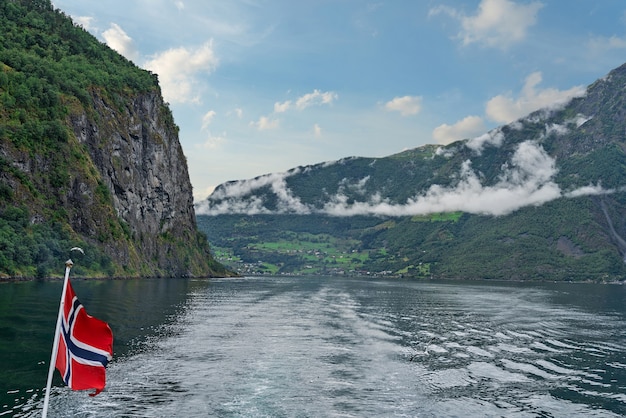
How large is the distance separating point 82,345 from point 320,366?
28.8m

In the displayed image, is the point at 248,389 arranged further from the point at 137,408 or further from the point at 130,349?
the point at 130,349

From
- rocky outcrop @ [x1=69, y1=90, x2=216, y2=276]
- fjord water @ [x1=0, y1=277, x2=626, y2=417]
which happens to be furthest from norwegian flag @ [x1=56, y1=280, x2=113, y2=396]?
rocky outcrop @ [x1=69, y1=90, x2=216, y2=276]

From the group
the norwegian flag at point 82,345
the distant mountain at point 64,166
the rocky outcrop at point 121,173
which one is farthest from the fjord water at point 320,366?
the rocky outcrop at point 121,173

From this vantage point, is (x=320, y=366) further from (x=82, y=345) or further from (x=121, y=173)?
(x=121, y=173)

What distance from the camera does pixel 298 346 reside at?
5231cm

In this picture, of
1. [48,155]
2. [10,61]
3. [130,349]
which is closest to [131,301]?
[130,349]

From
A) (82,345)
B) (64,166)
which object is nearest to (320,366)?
(82,345)

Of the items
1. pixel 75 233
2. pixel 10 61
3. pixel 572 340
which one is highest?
pixel 10 61

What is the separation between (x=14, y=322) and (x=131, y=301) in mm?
32270

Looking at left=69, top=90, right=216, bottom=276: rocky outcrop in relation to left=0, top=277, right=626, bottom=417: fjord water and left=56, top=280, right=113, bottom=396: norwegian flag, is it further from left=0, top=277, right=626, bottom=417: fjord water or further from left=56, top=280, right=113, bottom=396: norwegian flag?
left=56, top=280, right=113, bottom=396: norwegian flag

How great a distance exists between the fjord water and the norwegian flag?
12.7 m

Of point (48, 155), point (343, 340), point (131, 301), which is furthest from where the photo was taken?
point (48, 155)

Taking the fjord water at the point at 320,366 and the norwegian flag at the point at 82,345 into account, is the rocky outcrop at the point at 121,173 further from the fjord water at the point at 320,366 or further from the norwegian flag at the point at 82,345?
the norwegian flag at the point at 82,345

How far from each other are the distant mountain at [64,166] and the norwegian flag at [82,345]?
4154 inches
